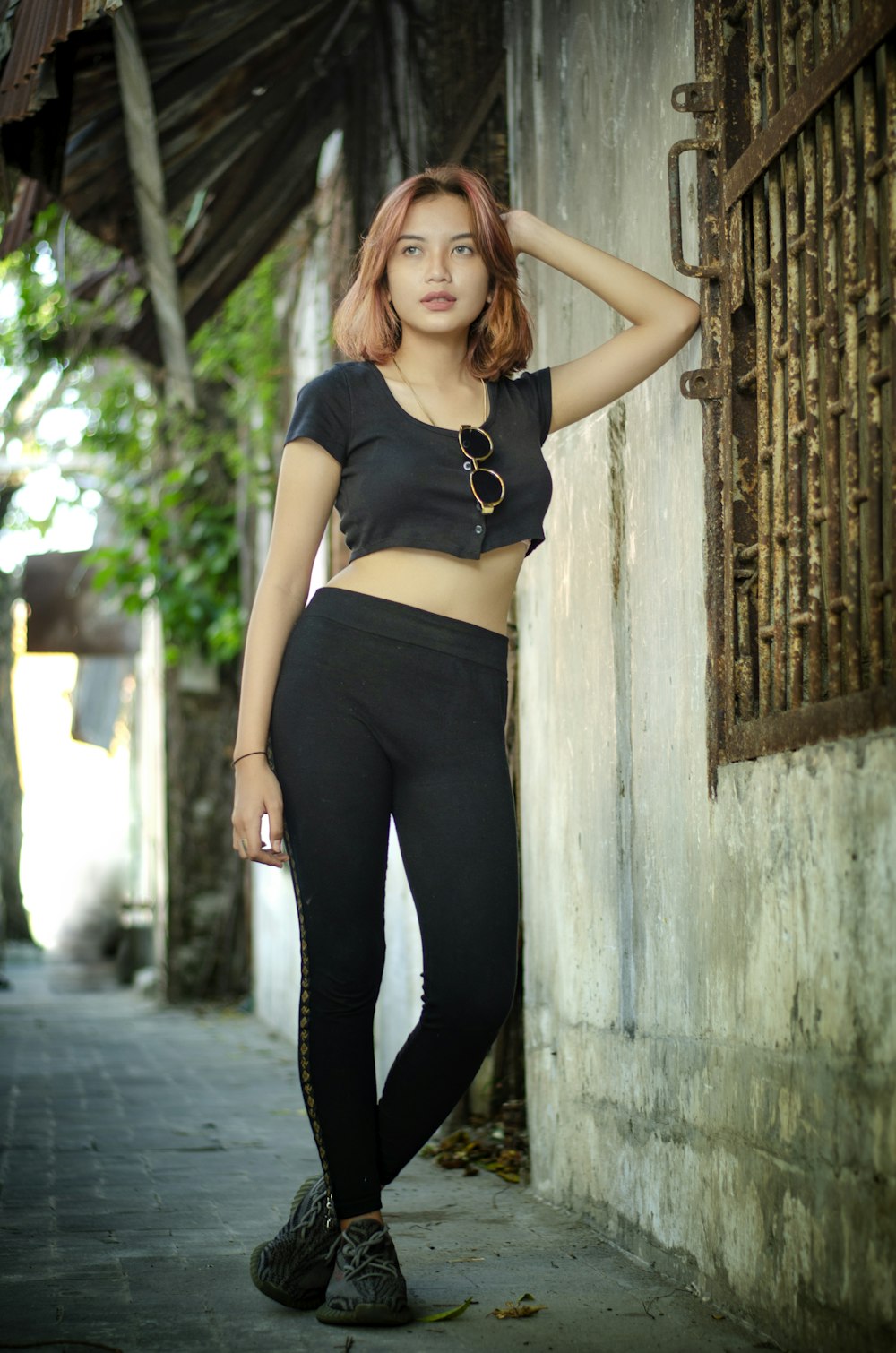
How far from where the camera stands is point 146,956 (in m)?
15.6

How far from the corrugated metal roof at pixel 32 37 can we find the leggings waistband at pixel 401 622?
1845 mm

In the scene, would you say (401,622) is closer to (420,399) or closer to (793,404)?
(420,399)

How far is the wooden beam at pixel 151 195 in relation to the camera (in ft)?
16.8

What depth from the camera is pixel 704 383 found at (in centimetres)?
321

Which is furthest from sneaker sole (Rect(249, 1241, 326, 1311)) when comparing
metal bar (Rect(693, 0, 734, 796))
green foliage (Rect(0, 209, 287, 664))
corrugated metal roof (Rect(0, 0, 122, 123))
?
green foliage (Rect(0, 209, 287, 664))

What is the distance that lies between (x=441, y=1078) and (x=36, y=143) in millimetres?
3383

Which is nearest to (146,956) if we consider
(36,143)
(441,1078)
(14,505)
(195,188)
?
(14,505)

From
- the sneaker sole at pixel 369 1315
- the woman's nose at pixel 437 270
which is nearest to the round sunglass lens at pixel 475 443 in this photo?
the woman's nose at pixel 437 270

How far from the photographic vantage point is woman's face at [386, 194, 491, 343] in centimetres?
318

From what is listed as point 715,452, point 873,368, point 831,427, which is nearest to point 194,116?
point 715,452

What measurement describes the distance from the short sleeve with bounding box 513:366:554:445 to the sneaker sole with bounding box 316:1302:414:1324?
5.70ft

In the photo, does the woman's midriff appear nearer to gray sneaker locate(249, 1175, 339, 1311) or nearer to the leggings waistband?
the leggings waistband

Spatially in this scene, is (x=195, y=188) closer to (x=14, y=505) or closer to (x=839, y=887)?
(x=839, y=887)

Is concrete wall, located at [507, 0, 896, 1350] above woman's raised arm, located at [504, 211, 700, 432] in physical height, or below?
below
